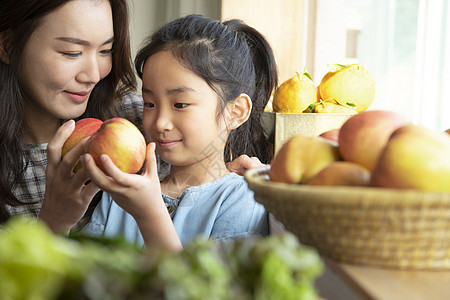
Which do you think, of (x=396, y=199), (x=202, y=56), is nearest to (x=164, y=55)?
(x=202, y=56)

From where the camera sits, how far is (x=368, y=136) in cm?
53

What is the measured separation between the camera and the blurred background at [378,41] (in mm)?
2691

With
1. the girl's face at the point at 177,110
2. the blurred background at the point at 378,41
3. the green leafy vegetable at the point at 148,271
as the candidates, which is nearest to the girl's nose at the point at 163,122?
the girl's face at the point at 177,110

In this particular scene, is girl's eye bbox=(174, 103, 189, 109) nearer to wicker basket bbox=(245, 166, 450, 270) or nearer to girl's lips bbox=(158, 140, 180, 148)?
girl's lips bbox=(158, 140, 180, 148)

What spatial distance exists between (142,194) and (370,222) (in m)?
0.52

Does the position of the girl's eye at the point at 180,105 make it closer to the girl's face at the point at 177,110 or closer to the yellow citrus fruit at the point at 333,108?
the girl's face at the point at 177,110

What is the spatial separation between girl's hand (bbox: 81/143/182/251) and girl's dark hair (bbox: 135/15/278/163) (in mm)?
357

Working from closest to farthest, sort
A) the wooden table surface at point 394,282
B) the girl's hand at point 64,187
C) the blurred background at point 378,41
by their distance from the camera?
the wooden table surface at point 394,282, the girl's hand at point 64,187, the blurred background at point 378,41

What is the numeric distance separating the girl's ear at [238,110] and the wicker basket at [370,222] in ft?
2.60

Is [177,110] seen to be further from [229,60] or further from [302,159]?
[302,159]

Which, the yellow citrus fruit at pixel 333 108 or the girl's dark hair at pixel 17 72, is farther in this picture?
the yellow citrus fruit at pixel 333 108

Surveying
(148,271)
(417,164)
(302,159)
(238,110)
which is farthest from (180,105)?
(148,271)

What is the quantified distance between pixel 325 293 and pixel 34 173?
1086 mm

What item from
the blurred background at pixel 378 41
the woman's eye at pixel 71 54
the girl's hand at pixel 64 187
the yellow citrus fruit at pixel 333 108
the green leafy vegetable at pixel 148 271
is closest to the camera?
the green leafy vegetable at pixel 148 271
